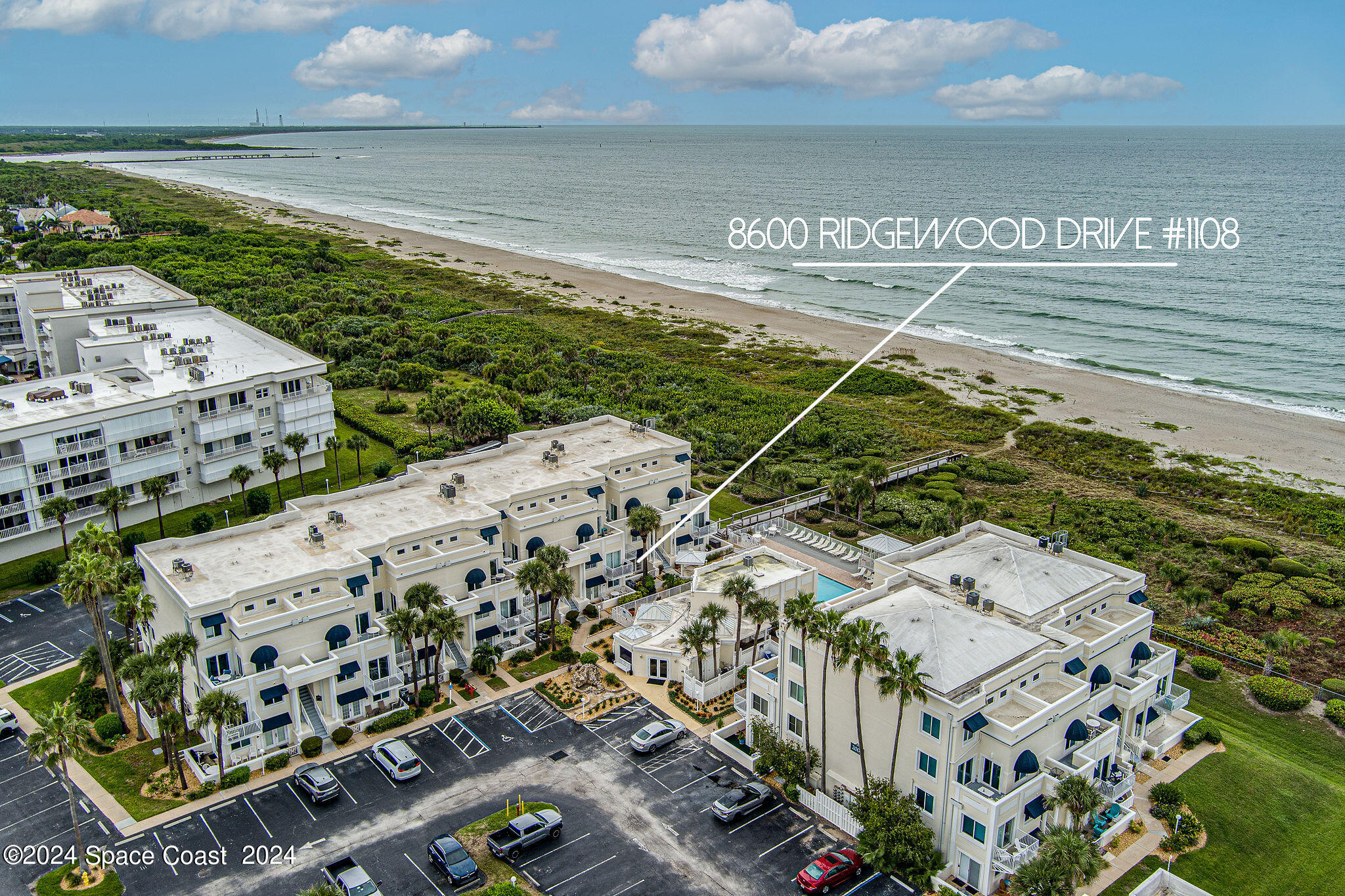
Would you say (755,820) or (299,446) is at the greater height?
(299,446)

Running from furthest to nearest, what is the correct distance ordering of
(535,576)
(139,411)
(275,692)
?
(139,411)
(535,576)
(275,692)

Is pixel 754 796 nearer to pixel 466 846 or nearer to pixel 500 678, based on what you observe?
pixel 466 846

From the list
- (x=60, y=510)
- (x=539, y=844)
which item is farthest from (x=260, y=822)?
(x=60, y=510)

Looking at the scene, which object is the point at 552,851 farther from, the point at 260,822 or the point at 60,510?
the point at 60,510

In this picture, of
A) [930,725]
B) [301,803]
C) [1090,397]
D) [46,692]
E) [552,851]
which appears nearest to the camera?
[930,725]

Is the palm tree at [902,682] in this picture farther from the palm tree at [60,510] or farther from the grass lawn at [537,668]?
the palm tree at [60,510]

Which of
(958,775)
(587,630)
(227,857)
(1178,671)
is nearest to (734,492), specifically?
(587,630)

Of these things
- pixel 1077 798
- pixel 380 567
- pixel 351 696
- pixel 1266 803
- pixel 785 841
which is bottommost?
pixel 1266 803

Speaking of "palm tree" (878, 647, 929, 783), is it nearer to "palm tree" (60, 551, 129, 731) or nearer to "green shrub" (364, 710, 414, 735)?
"green shrub" (364, 710, 414, 735)

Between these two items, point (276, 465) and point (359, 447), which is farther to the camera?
point (359, 447)
